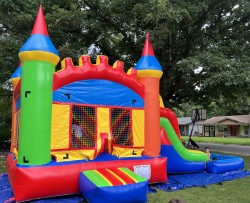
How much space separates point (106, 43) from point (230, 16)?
231 inches

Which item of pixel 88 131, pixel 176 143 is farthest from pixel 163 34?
pixel 88 131

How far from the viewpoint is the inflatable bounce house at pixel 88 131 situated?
17.0 feet

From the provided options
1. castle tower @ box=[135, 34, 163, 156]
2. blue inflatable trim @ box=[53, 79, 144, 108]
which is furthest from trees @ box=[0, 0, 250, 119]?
blue inflatable trim @ box=[53, 79, 144, 108]

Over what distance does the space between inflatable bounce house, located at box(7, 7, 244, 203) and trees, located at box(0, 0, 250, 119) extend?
2716mm

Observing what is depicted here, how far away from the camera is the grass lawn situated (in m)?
5.54

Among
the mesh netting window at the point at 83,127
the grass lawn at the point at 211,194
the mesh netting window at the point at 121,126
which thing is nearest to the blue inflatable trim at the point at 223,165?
the grass lawn at the point at 211,194

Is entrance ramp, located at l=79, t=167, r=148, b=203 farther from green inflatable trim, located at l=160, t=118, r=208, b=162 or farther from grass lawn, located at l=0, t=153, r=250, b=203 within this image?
green inflatable trim, located at l=160, t=118, r=208, b=162

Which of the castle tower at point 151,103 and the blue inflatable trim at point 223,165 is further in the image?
the blue inflatable trim at point 223,165

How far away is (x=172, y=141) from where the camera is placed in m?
7.96

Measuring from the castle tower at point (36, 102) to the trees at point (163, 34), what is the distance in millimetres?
4287

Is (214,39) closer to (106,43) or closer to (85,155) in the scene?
(106,43)

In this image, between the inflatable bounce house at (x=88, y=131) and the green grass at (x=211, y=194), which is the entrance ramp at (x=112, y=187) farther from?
the green grass at (x=211, y=194)

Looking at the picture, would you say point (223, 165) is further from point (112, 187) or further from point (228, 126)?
point (228, 126)

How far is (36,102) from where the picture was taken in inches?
214
